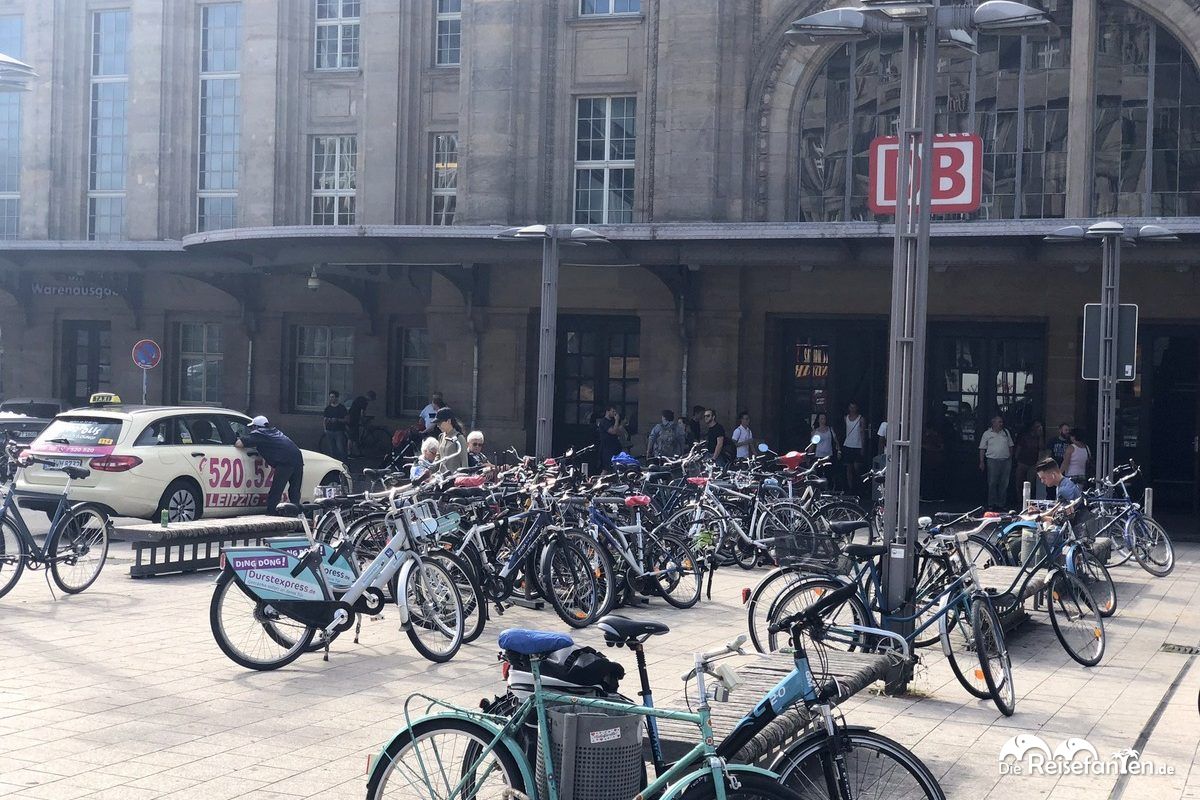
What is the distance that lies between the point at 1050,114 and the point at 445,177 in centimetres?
1243

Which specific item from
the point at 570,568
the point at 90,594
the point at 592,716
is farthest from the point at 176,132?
the point at 592,716

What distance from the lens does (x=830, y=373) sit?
26.7 m

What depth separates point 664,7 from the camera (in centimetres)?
2709

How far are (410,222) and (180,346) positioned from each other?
25.4ft

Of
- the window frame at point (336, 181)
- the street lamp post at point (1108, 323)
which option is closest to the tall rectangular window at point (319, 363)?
the window frame at point (336, 181)

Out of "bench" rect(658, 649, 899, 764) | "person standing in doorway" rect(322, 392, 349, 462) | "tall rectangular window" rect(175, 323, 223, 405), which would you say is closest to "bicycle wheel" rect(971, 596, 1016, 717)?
"bench" rect(658, 649, 899, 764)

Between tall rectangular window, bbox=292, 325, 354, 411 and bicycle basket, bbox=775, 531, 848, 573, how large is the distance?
23901 mm

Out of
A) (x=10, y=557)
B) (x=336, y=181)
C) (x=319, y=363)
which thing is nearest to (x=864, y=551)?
(x=10, y=557)

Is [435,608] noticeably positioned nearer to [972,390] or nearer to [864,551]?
[864,551]

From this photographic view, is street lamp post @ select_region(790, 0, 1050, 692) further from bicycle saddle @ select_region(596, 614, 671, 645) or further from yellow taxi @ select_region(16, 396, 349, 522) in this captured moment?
yellow taxi @ select_region(16, 396, 349, 522)

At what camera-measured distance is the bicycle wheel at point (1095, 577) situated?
35.0 feet

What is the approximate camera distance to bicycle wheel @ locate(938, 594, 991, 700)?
8484 mm

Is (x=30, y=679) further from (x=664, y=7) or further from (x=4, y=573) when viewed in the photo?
(x=664, y=7)

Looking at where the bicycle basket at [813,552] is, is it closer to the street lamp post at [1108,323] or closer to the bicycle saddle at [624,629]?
the bicycle saddle at [624,629]
